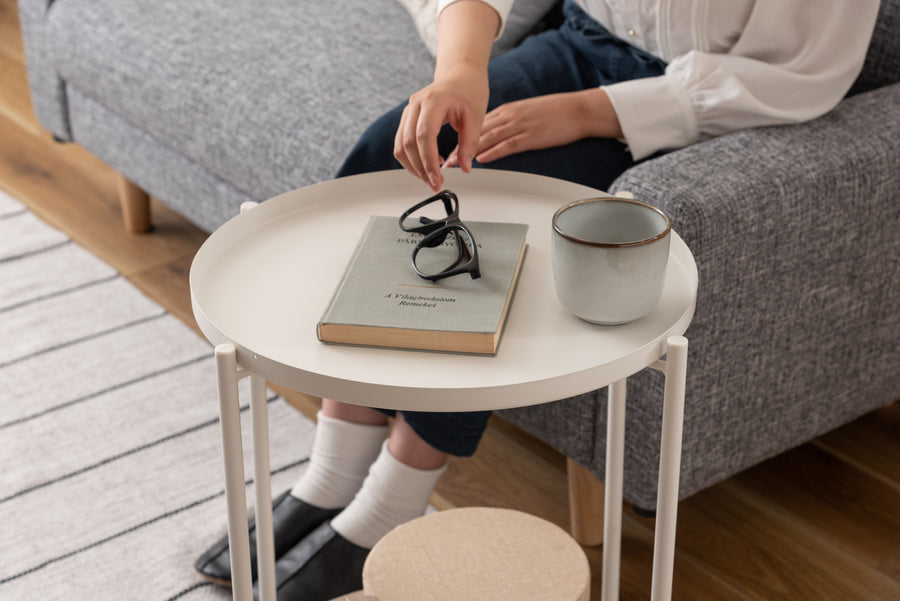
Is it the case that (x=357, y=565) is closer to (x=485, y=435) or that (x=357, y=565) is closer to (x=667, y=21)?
(x=485, y=435)

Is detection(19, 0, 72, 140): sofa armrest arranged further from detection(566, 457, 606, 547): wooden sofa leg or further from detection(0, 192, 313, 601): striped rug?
detection(566, 457, 606, 547): wooden sofa leg

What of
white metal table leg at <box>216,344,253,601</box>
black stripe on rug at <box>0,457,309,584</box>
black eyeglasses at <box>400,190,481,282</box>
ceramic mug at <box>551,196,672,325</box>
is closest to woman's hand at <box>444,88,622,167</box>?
black eyeglasses at <box>400,190,481,282</box>

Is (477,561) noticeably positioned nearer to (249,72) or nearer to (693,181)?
(693,181)

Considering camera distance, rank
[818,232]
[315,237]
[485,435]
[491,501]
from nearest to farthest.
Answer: [315,237] < [818,232] < [491,501] < [485,435]

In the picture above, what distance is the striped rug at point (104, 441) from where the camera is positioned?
50.1 inches

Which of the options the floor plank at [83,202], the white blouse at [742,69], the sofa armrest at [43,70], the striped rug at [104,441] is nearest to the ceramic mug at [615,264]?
the white blouse at [742,69]

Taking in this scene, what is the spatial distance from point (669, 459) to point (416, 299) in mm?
228

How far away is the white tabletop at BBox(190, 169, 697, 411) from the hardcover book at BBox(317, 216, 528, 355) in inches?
0.5

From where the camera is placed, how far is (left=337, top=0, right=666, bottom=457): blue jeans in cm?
113

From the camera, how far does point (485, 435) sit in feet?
5.01

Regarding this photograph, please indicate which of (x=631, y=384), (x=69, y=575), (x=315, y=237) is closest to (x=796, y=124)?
(x=631, y=384)

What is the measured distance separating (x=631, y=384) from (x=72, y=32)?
1.30 m

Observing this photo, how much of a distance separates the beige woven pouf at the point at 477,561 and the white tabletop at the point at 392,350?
0.24 meters

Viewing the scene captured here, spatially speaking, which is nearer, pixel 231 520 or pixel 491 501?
pixel 231 520
